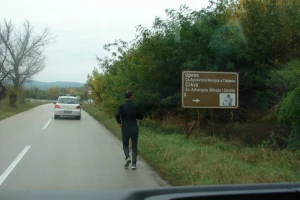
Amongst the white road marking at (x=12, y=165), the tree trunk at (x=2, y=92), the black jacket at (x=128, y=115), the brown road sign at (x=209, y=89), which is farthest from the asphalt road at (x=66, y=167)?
the tree trunk at (x=2, y=92)

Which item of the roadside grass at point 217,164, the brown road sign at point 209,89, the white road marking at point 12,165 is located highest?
the brown road sign at point 209,89

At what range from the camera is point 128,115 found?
8.83 m

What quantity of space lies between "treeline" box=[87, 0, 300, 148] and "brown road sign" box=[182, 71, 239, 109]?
85 cm

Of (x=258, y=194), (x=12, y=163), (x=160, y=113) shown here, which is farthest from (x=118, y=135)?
(x=258, y=194)

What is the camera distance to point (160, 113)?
58.4 ft

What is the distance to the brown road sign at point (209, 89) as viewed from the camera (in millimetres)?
12852

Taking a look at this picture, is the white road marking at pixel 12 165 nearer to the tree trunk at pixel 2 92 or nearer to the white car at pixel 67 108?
the white car at pixel 67 108

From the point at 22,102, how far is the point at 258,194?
5766 cm

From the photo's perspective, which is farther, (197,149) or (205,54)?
(205,54)

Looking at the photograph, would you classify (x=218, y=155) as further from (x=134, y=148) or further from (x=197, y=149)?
(x=134, y=148)

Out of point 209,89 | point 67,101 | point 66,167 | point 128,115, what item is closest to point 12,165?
point 66,167

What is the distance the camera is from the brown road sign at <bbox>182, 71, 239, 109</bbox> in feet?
42.2

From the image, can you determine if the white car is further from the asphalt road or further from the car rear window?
the asphalt road

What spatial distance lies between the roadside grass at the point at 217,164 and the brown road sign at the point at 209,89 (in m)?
1.86
